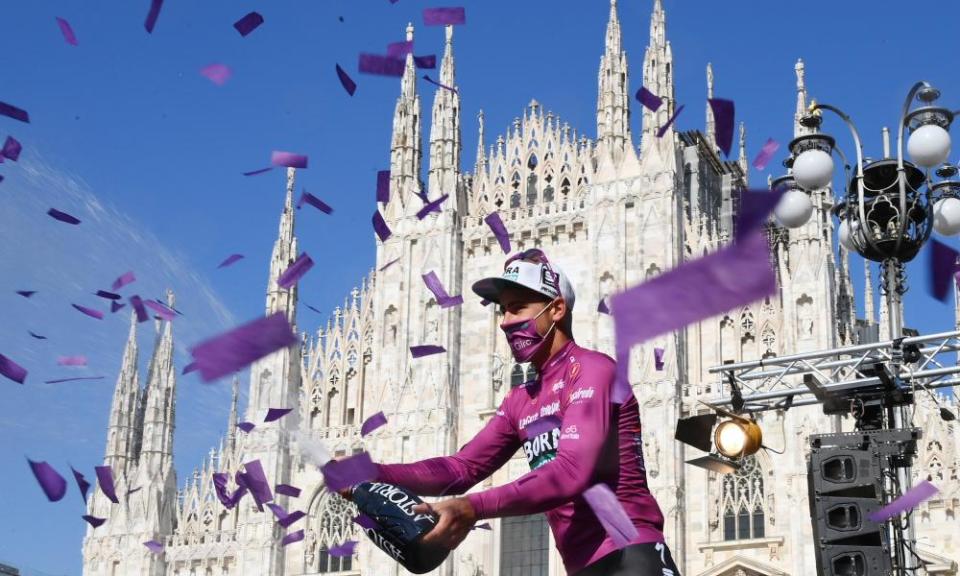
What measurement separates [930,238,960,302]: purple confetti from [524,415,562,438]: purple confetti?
5077 millimetres

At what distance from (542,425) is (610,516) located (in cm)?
49

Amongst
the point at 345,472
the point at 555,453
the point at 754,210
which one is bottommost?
the point at 345,472

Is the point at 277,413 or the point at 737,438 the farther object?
the point at 737,438

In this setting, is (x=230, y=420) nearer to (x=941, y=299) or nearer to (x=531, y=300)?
(x=941, y=299)

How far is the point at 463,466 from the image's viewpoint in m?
4.96

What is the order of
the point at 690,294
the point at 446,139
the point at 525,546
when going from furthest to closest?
1. the point at 446,139
2. the point at 525,546
3. the point at 690,294

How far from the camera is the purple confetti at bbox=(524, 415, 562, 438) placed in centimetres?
469

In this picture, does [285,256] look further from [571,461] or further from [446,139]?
[571,461]

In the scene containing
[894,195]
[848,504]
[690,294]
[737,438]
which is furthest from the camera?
[894,195]

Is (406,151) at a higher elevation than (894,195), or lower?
higher

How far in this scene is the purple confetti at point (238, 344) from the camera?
505cm

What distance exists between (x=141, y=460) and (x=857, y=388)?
21490 mm

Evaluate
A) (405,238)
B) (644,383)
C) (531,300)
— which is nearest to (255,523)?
(405,238)

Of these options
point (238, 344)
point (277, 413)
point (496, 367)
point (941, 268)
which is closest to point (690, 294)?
point (238, 344)
